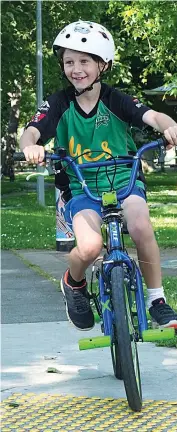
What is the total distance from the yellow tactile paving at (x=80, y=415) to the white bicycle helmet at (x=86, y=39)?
1779mm

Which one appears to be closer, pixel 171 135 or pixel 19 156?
pixel 171 135

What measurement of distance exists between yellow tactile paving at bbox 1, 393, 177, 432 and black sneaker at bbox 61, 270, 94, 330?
1.29ft

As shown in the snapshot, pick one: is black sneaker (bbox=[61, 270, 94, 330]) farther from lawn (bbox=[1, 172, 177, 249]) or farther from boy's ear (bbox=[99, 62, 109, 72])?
lawn (bbox=[1, 172, 177, 249])

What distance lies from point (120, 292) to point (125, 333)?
0.62 ft

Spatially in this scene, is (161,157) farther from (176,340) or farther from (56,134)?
(176,340)

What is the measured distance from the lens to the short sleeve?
4750mm

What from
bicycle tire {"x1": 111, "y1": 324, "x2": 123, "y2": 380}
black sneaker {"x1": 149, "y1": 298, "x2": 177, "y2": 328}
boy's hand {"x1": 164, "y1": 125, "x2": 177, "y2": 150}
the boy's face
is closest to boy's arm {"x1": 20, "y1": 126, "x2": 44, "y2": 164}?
the boy's face

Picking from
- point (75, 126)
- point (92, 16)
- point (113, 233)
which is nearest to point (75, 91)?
point (75, 126)

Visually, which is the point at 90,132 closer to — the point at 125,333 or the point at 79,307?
the point at 79,307

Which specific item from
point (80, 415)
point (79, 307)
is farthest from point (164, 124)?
point (80, 415)

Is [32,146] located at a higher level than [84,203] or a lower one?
higher

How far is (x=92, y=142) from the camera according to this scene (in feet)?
15.6

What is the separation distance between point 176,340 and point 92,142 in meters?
1.71

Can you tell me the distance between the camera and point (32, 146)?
14.5ft
